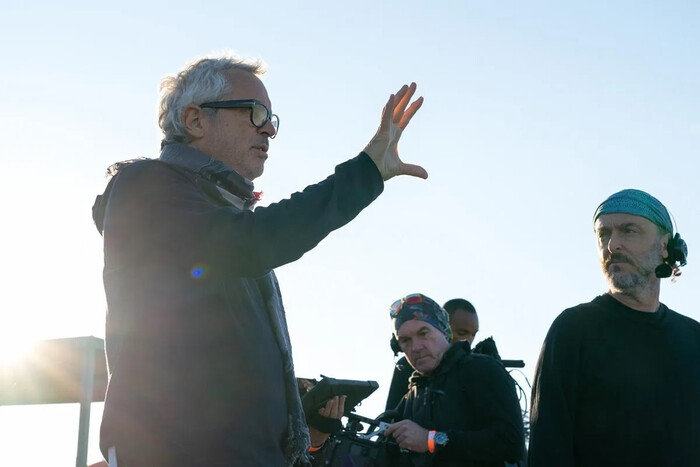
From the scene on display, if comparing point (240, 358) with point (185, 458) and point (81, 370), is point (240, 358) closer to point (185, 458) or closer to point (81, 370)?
point (185, 458)

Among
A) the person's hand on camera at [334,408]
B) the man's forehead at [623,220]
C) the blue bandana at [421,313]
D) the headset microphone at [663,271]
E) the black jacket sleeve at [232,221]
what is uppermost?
the man's forehead at [623,220]

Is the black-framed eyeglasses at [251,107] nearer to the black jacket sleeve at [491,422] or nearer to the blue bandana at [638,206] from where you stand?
the blue bandana at [638,206]

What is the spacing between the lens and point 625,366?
183 inches

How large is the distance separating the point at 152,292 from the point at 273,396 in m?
0.46

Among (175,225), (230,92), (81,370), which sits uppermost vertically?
(230,92)

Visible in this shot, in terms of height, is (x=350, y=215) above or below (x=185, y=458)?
above

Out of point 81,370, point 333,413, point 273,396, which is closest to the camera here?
point 273,396

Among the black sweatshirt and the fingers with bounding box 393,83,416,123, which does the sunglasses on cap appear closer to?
the black sweatshirt

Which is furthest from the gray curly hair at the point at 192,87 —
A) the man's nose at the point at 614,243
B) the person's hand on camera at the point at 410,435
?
the person's hand on camera at the point at 410,435

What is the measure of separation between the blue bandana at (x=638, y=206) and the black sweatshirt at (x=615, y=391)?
464 millimetres

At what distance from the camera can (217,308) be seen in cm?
288

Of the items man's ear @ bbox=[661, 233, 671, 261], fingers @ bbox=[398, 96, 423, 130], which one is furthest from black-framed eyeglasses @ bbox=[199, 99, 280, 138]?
man's ear @ bbox=[661, 233, 671, 261]

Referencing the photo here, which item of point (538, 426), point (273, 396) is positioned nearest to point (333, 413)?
point (538, 426)

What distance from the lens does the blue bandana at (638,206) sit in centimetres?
Answer: 499
